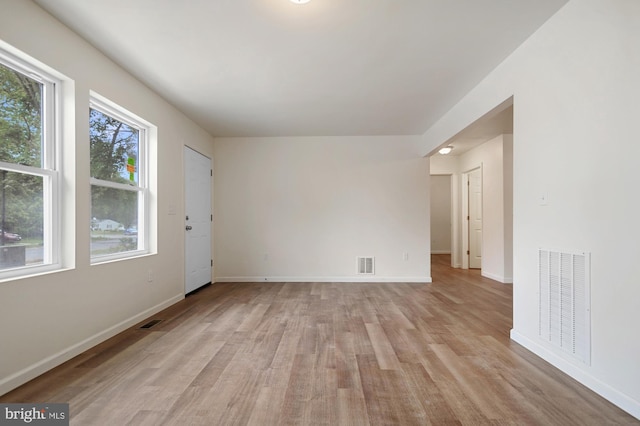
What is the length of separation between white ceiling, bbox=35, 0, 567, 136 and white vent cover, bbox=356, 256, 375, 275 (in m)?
2.48

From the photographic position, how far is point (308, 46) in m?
2.51

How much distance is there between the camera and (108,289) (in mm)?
2680

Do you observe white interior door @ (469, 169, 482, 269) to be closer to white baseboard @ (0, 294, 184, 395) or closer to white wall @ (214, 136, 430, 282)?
white wall @ (214, 136, 430, 282)

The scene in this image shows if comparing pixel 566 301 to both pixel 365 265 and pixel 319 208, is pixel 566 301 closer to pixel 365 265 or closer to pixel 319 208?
pixel 365 265

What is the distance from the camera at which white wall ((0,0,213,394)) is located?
188 cm

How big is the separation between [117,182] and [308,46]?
7.34 ft

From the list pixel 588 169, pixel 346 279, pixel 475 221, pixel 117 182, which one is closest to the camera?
pixel 588 169

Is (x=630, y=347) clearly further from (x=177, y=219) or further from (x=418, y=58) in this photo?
(x=177, y=219)

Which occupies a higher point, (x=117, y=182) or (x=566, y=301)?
(x=117, y=182)

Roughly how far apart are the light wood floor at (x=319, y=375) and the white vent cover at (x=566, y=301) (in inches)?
8.8

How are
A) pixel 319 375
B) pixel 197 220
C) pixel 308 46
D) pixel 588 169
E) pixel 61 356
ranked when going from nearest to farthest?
pixel 588 169 < pixel 319 375 < pixel 61 356 < pixel 308 46 < pixel 197 220

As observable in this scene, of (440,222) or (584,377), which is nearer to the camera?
(584,377)

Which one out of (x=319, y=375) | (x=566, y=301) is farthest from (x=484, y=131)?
(x=319, y=375)

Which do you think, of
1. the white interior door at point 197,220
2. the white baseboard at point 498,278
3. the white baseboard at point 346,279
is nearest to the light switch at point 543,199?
the white baseboard at point 346,279
